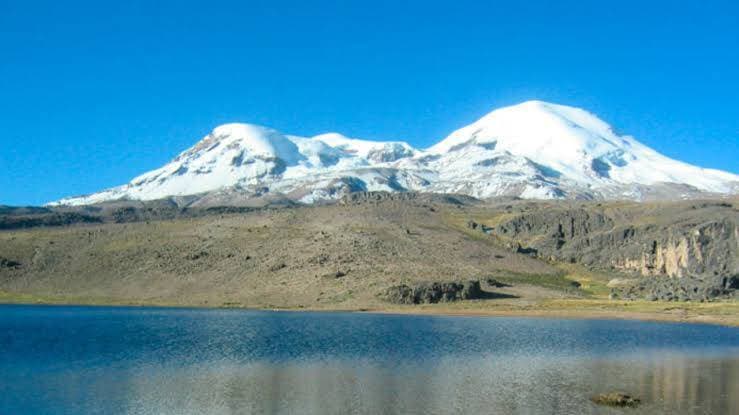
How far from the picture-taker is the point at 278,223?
196 metres

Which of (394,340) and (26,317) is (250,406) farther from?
(26,317)

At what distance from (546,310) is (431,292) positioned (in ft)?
70.4

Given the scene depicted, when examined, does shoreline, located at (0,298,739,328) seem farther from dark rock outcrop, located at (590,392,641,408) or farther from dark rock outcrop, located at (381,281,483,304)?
dark rock outcrop, located at (590,392,641,408)

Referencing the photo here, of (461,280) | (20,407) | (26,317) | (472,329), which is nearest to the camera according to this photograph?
(20,407)

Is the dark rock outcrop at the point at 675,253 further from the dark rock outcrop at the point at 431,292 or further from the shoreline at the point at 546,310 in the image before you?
the dark rock outcrop at the point at 431,292

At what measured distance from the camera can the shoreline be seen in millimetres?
119375

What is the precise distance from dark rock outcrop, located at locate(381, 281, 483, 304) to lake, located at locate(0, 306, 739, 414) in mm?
37660

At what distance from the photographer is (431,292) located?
144 metres

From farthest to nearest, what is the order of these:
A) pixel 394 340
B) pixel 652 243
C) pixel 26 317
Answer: pixel 652 243
pixel 26 317
pixel 394 340

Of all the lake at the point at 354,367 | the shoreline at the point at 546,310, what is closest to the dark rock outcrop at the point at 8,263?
the shoreline at the point at 546,310

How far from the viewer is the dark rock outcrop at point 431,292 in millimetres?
142750

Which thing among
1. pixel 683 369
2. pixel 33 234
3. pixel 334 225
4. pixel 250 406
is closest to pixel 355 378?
pixel 250 406

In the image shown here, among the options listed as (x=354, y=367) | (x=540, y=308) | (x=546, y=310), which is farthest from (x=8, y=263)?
(x=354, y=367)

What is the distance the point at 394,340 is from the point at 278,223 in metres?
116
